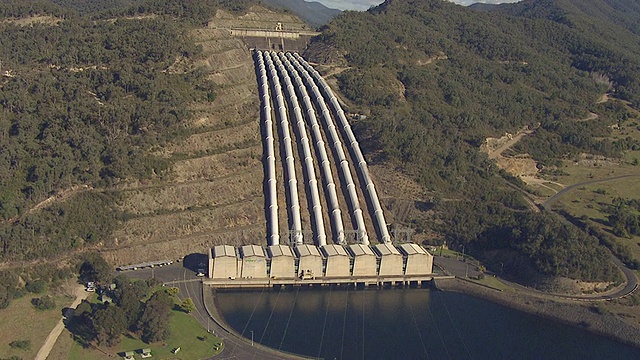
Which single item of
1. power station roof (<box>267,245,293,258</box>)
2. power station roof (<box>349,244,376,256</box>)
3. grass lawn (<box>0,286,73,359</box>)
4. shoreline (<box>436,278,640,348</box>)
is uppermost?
power station roof (<box>349,244,376,256</box>)

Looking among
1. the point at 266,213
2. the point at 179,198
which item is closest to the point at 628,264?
the point at 266,213

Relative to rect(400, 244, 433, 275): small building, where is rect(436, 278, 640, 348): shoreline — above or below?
below

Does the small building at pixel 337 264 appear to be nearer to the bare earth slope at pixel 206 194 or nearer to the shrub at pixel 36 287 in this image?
the bare earth slope at pixel 206 194

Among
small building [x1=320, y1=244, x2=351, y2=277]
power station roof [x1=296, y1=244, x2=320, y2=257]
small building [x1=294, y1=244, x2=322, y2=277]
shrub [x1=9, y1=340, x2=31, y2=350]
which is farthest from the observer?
power station roof [x1=296, y1=244, x2=320, y2=257]

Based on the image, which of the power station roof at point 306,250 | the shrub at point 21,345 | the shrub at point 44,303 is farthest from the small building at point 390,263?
the shrub at point 21,345

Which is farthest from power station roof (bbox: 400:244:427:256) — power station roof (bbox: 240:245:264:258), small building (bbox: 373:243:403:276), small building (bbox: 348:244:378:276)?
power station roof (bbox: 240:245:264:258)

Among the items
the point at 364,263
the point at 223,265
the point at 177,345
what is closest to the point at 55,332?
the point at 177,345

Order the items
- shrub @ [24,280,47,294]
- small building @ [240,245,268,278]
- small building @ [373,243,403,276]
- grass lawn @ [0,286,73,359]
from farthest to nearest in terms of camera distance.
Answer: small building @ [373,243,403,276], small building @ [240,245,268,278], shrub @ [24,280,47,294], grass lawn @ [0,286,73,359]

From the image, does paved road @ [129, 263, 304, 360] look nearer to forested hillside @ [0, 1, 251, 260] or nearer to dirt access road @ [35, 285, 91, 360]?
dirt access road @ [35, 285, 91, 360]
